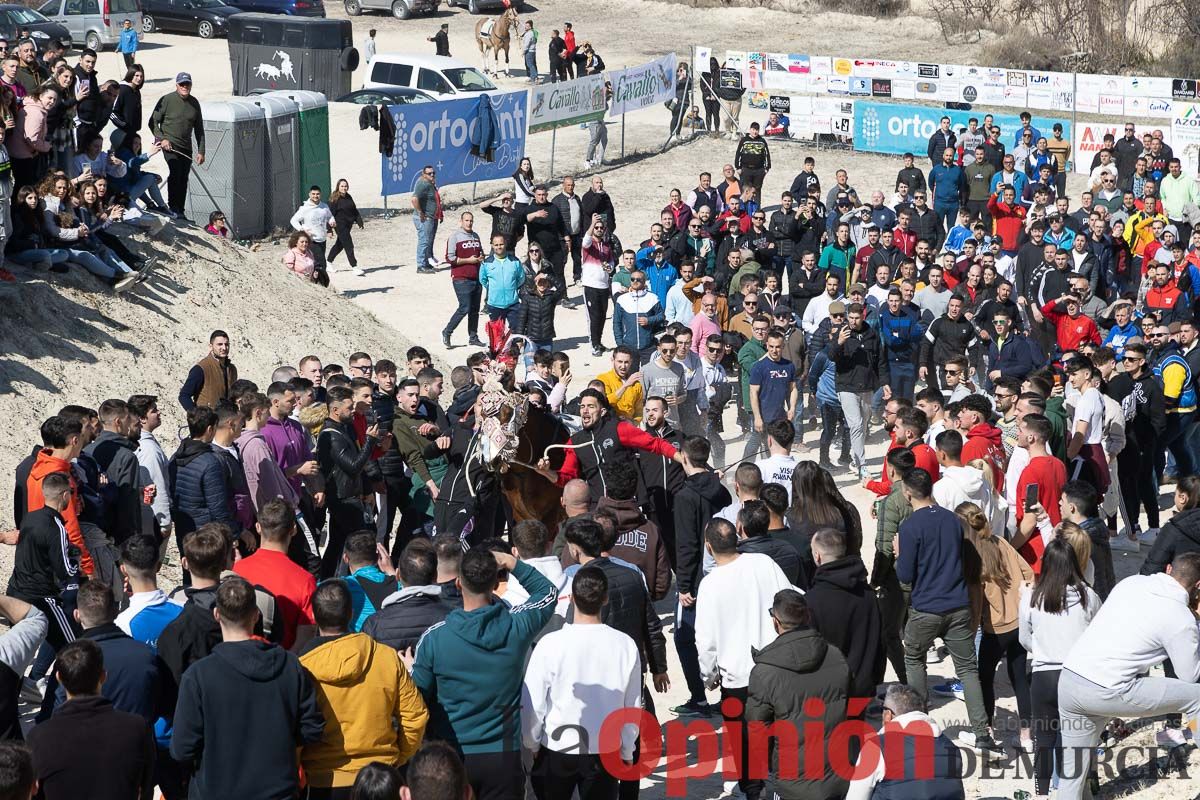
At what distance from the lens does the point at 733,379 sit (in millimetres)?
16391

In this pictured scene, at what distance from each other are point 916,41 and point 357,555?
3655 centimetres

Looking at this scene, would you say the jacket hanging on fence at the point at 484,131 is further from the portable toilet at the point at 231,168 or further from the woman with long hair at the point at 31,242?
the woman with long hair at the point at 31,242

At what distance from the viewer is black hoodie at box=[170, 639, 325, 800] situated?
18.2 ft

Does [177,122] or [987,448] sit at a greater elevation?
[177,122]

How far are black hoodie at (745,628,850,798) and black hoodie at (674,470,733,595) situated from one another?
2.16m

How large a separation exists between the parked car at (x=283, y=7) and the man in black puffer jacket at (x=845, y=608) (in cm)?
3390

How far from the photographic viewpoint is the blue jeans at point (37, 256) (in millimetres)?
12828

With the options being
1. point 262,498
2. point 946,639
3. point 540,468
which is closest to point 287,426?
point 262,498

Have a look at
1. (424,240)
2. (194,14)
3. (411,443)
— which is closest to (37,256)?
(411,443)

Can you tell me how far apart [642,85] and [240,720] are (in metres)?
24.5

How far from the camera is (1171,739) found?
8.27 metres

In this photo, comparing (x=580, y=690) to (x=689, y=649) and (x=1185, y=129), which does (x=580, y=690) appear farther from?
(x=1185, y=129)

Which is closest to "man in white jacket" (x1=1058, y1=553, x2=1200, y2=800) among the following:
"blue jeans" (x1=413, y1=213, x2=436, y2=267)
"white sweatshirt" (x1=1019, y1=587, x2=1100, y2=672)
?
"white sweatshirt" (x1=1019, y1=587, x2=1100, y2=672)

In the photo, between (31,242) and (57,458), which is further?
(31,242)
